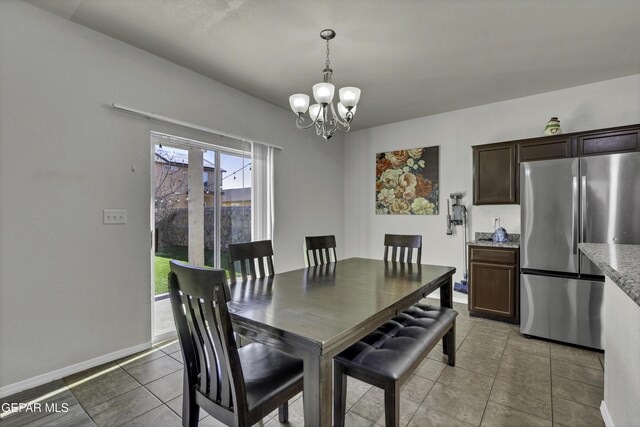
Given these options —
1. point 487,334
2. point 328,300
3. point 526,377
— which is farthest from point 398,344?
point 487,334

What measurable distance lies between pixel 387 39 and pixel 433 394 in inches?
106

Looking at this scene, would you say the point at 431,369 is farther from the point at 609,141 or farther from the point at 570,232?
the point at 609,141

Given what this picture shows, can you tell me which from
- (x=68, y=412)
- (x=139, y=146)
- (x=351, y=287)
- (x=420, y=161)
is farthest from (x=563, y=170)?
(x=68, y=412)

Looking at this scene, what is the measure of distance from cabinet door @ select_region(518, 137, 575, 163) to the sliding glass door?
3.20 meters

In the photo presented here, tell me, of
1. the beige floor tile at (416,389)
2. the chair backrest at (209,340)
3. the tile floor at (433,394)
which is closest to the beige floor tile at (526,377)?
the tile floor at (433,394)

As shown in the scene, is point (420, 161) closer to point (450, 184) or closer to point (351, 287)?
point (450, 184)

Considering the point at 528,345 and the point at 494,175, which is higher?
the point at 494,175

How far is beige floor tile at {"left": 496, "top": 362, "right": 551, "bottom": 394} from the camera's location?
2.09m

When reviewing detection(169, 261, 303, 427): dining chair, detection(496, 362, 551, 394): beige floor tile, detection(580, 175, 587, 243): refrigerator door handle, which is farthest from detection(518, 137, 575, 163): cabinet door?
detection(169, 261, 303, 427): dining chair

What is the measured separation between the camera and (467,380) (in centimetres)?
217

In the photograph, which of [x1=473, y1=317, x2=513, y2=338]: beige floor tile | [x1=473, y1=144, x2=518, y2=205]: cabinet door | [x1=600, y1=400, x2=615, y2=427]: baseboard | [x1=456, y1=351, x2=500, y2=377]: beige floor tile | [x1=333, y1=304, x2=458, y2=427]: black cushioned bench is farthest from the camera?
[x1=473, y1=144, x2=518, y2=205]: cabinet door

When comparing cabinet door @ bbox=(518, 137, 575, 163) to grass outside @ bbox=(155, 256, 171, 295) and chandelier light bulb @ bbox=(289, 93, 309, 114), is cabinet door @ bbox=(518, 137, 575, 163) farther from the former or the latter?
grass outside @ bbox=(155, 256, 171, 295)

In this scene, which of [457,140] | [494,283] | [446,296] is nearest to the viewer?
[446,296]

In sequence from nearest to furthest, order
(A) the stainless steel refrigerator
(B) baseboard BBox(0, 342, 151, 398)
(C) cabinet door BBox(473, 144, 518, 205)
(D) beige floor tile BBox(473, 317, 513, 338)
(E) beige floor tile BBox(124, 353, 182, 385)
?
(B) baseboard BBox(0, 342, 151, 398) < (E) beige floor tile BBox(124, 353, 182, 385) < (A) the stainless steel refrigerator < (D) beige floor tile BBox(473, 317, 513, 338) < (C) cabinet door BBox(473, 144, 518, 205)
